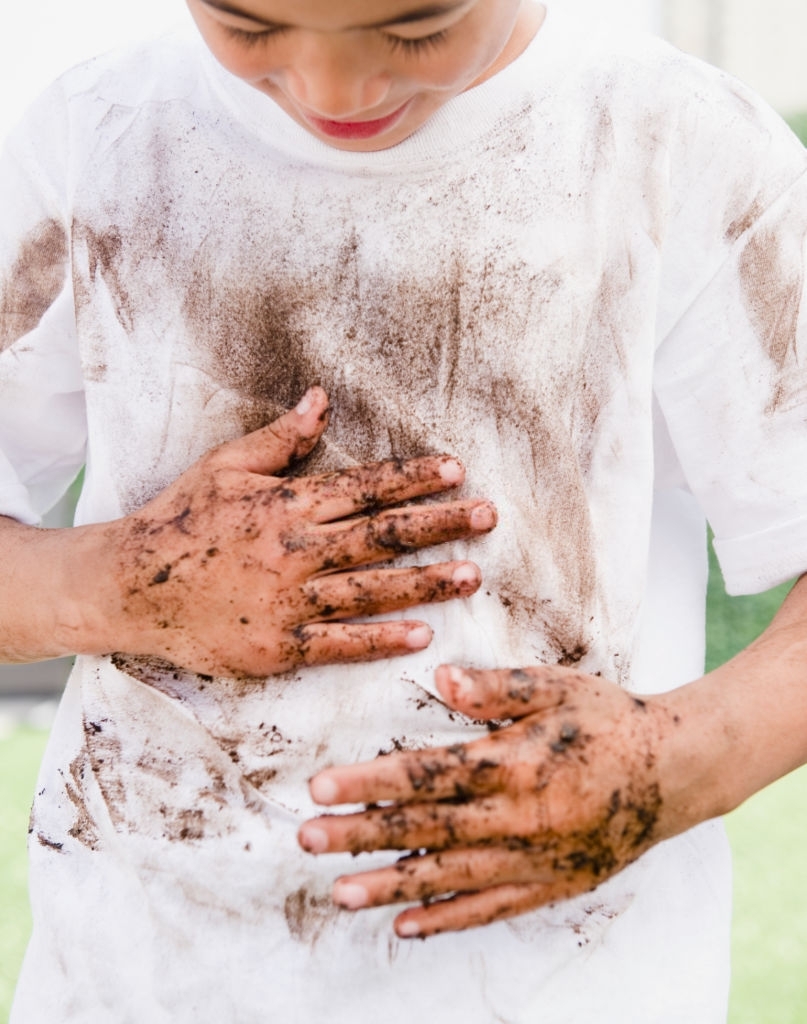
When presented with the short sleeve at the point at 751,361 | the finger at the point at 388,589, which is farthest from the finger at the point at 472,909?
the short sleeve at the point at 751,361

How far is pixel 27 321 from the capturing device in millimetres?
949

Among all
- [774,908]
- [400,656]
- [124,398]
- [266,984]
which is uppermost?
[124,398]

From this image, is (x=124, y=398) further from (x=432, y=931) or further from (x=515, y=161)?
(x=432, y=931)

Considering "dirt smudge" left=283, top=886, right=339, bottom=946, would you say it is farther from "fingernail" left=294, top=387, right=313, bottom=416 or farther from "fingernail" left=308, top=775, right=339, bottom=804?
"fingernail" left=294, top=387, right=313, bottom=416

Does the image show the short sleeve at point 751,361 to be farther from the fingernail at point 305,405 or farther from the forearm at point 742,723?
the fingernail at point 305,405

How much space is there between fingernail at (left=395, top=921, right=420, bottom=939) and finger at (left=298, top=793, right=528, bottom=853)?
0.06m

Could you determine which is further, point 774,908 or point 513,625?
point 774,908

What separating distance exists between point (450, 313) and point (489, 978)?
0.52m

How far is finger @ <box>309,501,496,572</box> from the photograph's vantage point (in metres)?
0.84

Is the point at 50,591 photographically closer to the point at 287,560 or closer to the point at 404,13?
the point at 287,560

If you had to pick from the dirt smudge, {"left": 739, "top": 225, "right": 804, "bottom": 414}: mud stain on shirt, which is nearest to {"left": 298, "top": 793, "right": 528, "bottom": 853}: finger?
the dirt smudge

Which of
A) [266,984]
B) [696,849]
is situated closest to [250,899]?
[266,984]

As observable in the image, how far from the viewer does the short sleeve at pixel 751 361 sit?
855 mm

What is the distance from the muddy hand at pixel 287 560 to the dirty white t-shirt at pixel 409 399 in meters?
0.03
